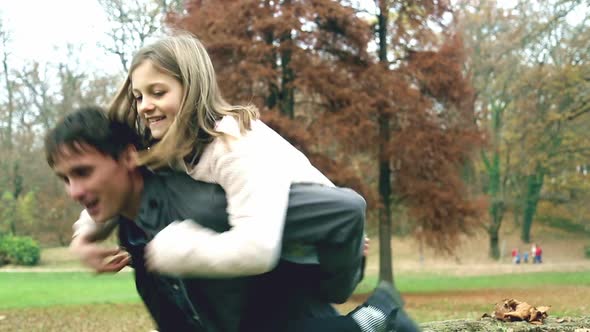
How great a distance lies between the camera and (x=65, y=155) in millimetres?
2316

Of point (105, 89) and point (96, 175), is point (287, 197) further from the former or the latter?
point (105, 89)

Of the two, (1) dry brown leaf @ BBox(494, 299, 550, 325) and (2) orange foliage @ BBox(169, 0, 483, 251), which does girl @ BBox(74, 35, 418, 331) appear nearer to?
(1) dry brown leaf @ BBox(494, 299, 550, 325)

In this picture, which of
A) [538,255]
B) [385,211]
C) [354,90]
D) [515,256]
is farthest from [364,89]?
[538,255]

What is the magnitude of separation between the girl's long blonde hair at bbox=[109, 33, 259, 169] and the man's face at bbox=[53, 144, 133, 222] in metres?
0.10

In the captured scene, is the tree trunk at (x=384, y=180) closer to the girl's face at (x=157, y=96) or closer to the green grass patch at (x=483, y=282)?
the green grass patch at (x=483, y=282)

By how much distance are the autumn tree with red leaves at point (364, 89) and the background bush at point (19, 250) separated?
1917 centimetres

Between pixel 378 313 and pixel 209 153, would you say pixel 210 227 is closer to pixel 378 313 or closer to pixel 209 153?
pixel 209 153

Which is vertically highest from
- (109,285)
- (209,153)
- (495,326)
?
(209,153)

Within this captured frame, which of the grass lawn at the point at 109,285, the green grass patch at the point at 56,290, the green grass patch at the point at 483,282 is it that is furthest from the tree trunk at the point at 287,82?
the green grass patch at the point at 56,290

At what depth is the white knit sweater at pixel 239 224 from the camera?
2.08 m

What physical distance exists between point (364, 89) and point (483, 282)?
9806mm

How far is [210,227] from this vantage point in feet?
7.47

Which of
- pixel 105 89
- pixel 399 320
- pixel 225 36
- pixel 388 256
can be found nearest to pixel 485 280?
pixel 388 256

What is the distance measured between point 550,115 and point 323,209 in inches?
1134
